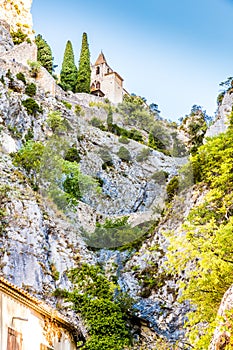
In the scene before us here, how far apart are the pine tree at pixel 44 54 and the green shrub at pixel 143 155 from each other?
18108mm

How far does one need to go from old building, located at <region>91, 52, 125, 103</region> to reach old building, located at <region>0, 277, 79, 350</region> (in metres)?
54.2

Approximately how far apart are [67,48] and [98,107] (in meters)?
13.6

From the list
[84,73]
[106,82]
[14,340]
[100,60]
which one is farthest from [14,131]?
[100,60]

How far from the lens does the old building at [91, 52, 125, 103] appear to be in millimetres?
68688

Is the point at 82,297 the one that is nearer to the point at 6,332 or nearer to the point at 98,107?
the point at 6,332

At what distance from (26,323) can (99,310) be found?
8427mm

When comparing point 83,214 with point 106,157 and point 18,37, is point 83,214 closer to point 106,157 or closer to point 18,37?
point 106,157

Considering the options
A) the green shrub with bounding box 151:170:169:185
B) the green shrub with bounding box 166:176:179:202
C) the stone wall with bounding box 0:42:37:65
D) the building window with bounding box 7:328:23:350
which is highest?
the stone wall with bounding box 0:42:37:65

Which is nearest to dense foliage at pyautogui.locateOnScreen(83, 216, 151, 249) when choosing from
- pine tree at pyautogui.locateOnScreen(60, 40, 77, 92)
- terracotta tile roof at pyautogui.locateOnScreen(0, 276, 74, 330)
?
terracotta tile roof at pyautogui.locateOnScreen(0, 276, 74, 330)

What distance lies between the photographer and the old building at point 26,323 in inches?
440

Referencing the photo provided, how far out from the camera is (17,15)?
6253 centimetres

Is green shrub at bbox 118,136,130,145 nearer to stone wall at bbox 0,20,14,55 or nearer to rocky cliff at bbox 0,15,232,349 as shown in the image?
rocky cliff at bbox 0,15,232,349

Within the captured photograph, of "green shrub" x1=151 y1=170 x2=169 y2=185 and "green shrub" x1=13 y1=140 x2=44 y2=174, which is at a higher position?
"green shrub" x1=151 y1=170 x2=169 y2=185

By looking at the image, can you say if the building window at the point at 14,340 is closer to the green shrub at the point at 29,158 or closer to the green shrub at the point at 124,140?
the green shrub at the point at 29,158
